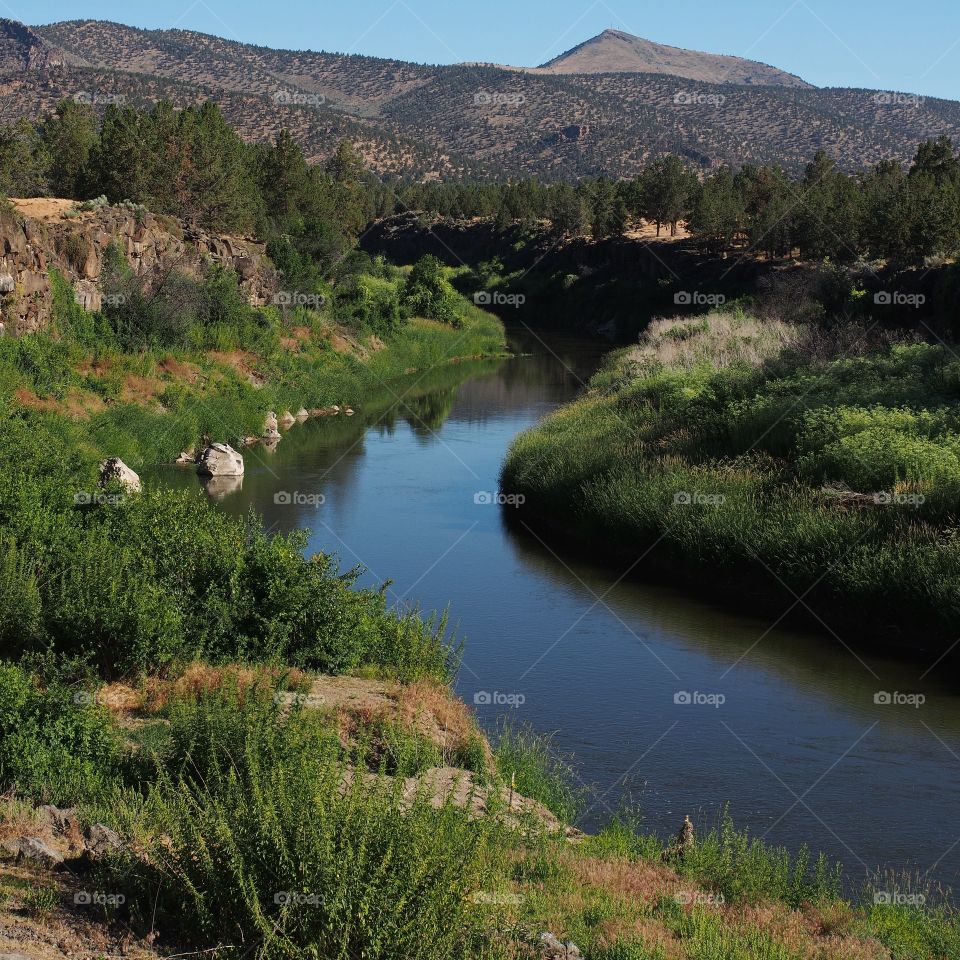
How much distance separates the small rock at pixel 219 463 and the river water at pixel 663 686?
42cm

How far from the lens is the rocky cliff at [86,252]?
32.0 metres

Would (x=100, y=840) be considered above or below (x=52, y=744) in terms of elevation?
above

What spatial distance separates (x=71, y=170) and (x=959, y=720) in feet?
158

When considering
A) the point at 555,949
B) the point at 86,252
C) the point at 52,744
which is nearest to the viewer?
the point at 555,949

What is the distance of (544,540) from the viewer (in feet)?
84.2

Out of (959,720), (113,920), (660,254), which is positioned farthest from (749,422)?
(660,254)

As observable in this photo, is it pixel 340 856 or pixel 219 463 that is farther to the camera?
pixel 219 463

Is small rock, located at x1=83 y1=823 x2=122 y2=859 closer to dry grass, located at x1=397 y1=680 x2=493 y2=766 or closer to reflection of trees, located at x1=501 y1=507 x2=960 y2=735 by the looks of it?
dry grass, located at x1=397 y1=680 x2=493 y2=766

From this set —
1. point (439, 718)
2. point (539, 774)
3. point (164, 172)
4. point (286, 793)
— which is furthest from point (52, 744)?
point (164, 172)

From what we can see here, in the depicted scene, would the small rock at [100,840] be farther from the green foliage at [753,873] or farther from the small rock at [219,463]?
the small rock at [219,463]

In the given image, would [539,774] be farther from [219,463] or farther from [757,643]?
[219,463]

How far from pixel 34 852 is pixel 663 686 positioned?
10.4 metres

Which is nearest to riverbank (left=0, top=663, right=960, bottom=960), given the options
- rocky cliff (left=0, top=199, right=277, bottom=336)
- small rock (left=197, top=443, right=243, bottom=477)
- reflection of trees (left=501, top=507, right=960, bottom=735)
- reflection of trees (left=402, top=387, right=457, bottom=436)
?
reflection of trees (left=501, top=507, right=960, bottom=735)

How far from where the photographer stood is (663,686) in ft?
56.1
